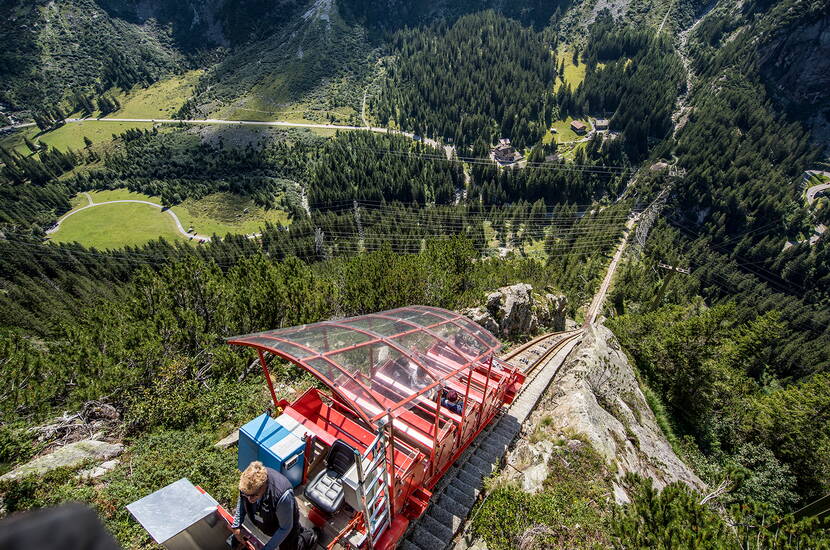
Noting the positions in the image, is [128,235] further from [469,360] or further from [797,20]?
[797,20]

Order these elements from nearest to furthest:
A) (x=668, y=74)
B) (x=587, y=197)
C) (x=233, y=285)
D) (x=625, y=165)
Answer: (x=233, y=285) → (x=587, y=197) → (x=625, y=165) → (x=668, y=74)

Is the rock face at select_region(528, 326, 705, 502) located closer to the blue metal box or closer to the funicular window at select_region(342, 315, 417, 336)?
the funicular window at select_region(342, 315, 417, 336)

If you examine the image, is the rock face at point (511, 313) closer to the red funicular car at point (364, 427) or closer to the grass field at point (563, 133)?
the red funicular car at point (364, 427)

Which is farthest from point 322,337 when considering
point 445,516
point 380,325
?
point 445,516

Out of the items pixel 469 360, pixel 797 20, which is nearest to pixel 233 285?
pixel 469 360

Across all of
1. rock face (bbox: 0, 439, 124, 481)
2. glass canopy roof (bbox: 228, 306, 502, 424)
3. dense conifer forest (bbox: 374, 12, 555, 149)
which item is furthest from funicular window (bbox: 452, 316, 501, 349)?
dense conifer forest (bbox: 374, 12, 555, 149)

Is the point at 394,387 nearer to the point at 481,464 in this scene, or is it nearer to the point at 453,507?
the point at 453,507
